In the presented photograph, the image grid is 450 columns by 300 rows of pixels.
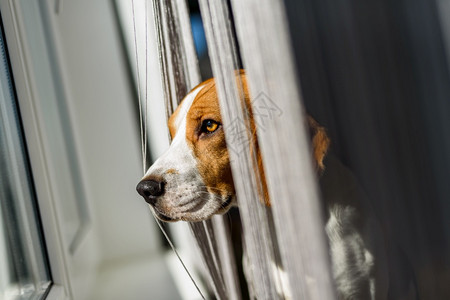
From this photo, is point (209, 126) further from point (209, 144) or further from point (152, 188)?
point (152, 188)

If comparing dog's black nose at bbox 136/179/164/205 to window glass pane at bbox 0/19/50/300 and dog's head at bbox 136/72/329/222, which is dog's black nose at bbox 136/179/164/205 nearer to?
dog's head at bbox 136/72/329/222

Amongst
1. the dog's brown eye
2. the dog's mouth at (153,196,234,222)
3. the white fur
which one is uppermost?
the dog's brown eye

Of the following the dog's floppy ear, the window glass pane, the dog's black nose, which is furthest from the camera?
the window glass pane

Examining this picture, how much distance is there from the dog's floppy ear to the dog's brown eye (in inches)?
15.1

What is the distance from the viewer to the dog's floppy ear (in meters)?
0.55

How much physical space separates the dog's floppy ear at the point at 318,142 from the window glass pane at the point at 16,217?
81 cm

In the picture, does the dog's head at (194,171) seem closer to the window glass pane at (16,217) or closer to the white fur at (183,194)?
the white fur at (183,194)

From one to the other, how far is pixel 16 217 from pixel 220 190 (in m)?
0.63

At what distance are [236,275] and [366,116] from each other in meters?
0.64

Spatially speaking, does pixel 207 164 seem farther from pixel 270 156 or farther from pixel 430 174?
pixel 430 174

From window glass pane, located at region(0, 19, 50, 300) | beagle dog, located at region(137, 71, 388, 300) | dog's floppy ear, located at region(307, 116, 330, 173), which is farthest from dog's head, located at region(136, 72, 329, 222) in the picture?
window glass pane, located at region(0, 19, 50, 300)

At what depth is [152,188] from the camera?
2.88ft

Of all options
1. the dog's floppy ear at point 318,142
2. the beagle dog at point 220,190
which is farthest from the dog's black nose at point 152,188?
the dog's floppy ear at point 318,142

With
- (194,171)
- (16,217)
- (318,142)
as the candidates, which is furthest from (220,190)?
(16,217)
